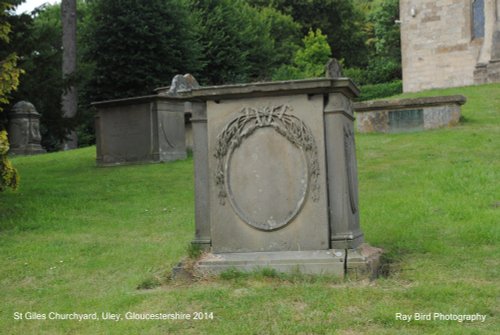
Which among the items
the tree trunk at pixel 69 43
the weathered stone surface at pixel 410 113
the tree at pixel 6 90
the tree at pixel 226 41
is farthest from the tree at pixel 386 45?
the tree at pixel 6 90

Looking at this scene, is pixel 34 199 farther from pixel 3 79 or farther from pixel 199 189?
pixel 199 189

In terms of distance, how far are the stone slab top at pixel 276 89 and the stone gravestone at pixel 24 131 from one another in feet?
54.9

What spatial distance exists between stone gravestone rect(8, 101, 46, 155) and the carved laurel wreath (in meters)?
16.8

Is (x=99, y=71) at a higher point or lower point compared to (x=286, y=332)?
higher

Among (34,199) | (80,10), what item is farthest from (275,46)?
(34,199)

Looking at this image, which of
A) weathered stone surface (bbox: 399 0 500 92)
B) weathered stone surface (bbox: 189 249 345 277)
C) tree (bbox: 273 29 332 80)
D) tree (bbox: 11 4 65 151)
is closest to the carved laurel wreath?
weathered stone surface (bbox: 189 249 345 277)

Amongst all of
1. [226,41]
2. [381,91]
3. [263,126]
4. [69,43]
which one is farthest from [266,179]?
[381,91]

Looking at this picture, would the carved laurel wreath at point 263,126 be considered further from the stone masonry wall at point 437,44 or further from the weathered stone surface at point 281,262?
the stone masonry wall at point 437,44

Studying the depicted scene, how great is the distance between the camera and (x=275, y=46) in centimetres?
4672

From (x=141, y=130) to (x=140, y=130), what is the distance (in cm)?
3

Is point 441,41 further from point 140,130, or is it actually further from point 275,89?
point 275,89

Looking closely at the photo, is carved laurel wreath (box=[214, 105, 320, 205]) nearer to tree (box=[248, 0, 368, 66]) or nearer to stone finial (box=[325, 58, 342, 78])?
stone finial (box=[325, 58, 342, 78])

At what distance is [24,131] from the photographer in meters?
21.8

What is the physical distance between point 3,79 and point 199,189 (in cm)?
509
